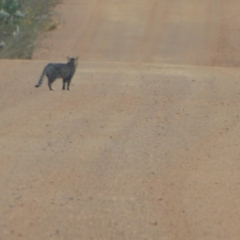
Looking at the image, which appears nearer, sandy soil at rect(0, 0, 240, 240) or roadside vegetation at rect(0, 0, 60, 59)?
sandy soil at rect(0, 0, 240, 240)

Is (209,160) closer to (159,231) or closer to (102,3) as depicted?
(159,231)

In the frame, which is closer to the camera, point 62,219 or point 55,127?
point 62,219

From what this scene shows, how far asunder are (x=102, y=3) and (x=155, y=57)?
765 cm

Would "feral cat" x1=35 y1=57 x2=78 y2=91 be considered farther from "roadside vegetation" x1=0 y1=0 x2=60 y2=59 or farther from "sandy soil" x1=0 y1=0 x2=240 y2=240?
"roadside vegetation" x1=0 y1=0 x2=60 y2=59

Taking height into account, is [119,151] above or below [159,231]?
below

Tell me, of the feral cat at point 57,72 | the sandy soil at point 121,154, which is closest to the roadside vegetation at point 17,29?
the sandy soil at point 121,154

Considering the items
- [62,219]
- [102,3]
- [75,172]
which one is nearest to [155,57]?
[102,3]

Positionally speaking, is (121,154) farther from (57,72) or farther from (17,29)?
(17,29)

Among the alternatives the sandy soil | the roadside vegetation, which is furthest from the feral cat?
the roadside vegetation

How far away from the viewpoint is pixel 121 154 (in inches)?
367

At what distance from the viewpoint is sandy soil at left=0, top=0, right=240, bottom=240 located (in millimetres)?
6809

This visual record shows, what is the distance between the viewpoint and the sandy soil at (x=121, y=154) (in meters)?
6.81

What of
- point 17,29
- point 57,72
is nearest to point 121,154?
point 57,72

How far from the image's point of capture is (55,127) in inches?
425
